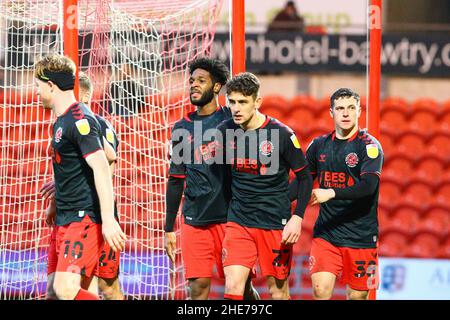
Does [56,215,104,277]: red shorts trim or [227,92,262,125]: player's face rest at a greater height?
[227,92,262,125]: player's face

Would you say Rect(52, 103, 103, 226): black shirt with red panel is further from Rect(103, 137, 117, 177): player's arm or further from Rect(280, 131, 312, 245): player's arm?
Rect(280, 131, 312, 245): player's arm

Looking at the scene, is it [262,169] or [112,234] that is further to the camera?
[262,169]

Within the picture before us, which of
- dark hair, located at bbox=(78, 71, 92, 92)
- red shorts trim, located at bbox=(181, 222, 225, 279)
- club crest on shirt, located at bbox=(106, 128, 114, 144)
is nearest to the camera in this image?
club crest on shirt, located at bbox=(106, 128, 114, 144)

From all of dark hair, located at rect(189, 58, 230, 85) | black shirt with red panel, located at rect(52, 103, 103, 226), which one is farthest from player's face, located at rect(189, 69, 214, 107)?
black shirt with red panel, located at rect(52, 103, 103, 226)

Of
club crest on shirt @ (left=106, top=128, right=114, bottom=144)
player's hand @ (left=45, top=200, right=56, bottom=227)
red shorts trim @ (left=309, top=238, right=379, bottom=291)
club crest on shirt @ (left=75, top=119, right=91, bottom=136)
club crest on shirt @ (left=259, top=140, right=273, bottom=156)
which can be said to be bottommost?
red shorts trim @ (left=309, top=238, right=379, bottom=291)

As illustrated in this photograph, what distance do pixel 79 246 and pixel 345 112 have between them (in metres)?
2.05

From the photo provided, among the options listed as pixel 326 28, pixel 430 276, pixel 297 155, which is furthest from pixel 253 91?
pixel 326 28

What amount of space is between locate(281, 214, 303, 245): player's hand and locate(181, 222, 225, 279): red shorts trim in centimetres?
61

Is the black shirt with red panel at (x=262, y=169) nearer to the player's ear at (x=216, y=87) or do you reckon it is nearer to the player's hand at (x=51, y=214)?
the player's ear at (x=216, y=87)

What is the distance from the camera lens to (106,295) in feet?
22.6

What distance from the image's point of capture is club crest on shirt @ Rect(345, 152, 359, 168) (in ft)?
21.8

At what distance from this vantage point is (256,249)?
6512 mm

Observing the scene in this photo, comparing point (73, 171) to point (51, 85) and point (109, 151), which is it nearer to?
point (109, 151)

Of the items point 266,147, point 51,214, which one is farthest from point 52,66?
point 266,147
